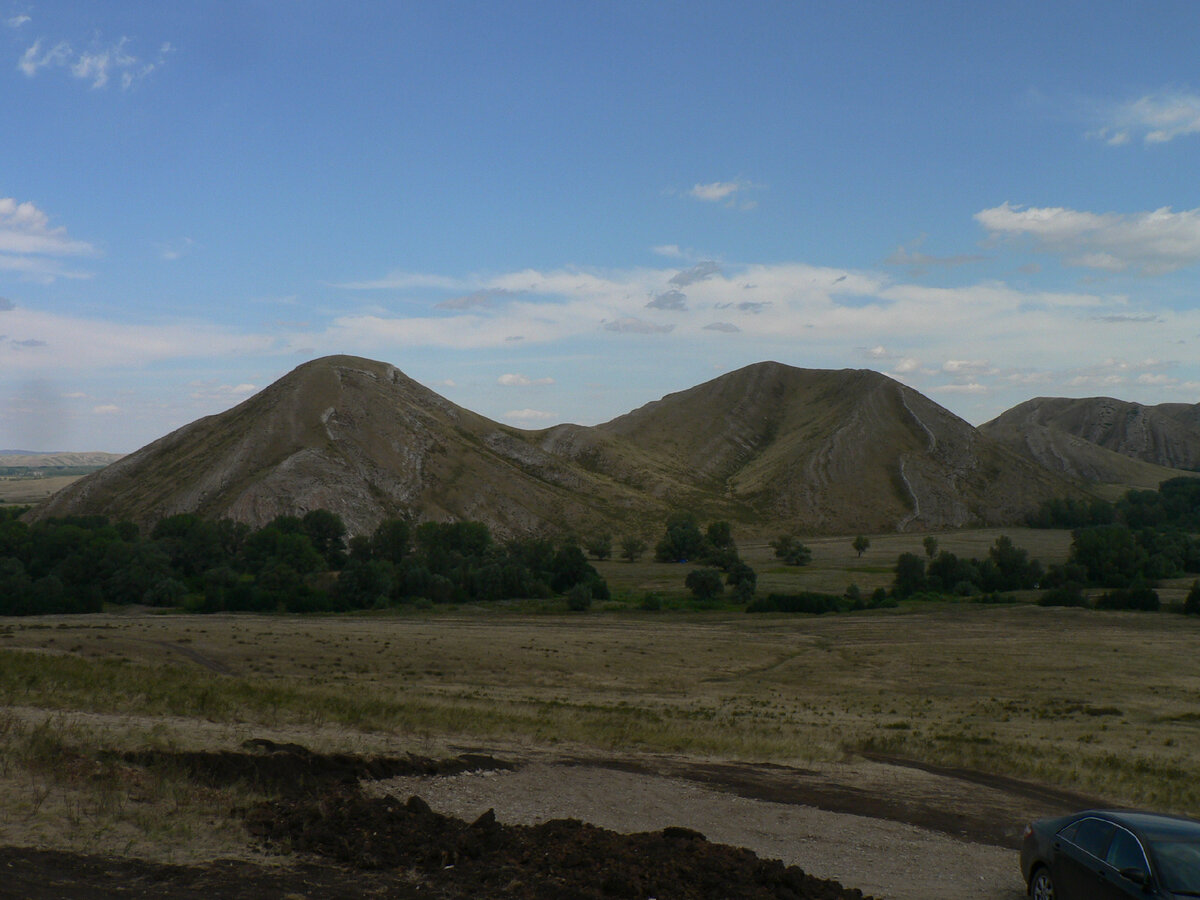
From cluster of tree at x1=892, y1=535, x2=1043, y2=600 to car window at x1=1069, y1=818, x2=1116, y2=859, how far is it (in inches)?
3412

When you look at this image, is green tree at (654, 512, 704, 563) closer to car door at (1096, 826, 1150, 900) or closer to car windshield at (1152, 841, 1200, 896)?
car door at (1096, 826, 1150, 900)

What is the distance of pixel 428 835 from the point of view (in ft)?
38.0

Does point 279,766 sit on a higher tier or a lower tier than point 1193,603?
higher

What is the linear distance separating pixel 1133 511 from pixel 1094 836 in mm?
170173

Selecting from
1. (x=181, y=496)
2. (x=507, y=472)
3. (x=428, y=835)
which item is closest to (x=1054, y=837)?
(x=428, y=835)

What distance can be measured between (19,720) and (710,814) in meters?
12.6

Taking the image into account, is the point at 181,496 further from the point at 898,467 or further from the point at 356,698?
the point at 898,467

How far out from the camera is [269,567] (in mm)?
85625

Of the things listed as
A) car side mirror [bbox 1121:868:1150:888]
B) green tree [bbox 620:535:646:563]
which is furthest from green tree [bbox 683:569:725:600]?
car side mirror [bbox 1121:868:1150:888]

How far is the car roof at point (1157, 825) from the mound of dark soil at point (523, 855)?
3.14 m

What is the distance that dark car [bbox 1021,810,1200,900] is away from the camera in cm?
881

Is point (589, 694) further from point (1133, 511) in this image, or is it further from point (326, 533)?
point (1133, 511)

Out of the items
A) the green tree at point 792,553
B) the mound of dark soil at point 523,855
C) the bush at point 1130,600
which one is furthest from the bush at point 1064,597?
the mound of dark soil at point 523,855

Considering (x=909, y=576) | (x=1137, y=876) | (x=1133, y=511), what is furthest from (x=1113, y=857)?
(x=1133, y=511)
